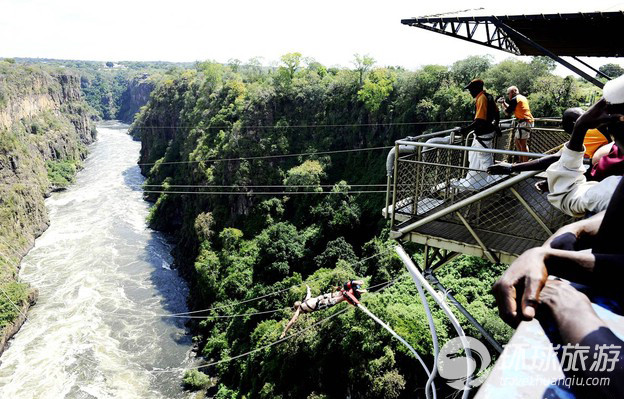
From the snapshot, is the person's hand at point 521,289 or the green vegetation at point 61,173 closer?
the person's hand at point 521,289

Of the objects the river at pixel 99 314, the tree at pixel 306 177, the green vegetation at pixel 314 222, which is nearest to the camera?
the green vegetation at pixel 314 222

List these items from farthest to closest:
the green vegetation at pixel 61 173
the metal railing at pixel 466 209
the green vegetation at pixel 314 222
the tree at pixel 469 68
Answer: the green vegetation at pixel 61 173 → the tree at pixel 469 68 → the green vegetation at pixel 314 222 → the metal railing at pixel 466 209

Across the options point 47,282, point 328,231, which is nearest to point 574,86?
point 328,231

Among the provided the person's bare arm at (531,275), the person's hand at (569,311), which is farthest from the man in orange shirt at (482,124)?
the person's hand at (569,311)

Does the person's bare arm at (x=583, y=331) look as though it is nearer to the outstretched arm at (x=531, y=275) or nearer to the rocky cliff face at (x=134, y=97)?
the outstretched arm at (x=531, y=275)

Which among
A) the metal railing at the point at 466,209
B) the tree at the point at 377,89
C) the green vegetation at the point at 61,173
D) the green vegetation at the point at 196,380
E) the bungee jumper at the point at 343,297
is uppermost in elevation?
the tree at the point at 377,89

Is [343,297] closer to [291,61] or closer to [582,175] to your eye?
[582,175]

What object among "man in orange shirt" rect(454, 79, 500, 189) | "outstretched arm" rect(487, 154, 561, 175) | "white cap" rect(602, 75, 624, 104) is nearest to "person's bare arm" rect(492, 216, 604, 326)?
"white cap" rect(602, 75, 624, 104)
